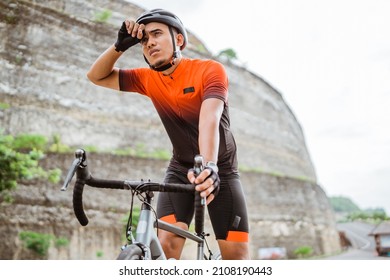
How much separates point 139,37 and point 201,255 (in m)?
1.07

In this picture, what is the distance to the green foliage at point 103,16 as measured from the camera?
1288 centimetres

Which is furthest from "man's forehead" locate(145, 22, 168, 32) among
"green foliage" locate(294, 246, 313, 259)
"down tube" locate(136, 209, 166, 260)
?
"green foliage" locate(294, 246, 313, 259)

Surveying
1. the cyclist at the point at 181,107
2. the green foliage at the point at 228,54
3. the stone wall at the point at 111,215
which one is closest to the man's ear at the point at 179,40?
the cyclist at the point at 181,107

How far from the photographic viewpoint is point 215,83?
82.7 inches

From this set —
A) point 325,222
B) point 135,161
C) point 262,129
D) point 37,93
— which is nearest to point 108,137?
point 135,161

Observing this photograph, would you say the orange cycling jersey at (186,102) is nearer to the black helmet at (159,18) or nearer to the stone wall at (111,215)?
the black helmet at (159,18)

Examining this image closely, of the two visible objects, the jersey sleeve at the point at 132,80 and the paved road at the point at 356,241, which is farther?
the paved road at the point at 356,241

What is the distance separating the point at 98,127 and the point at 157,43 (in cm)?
967

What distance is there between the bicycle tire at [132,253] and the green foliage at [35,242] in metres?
7.55

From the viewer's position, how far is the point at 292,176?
629 inches

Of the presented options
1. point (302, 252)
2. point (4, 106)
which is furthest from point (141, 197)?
point (302, 252)

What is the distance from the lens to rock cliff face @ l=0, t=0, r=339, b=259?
9352 mm
